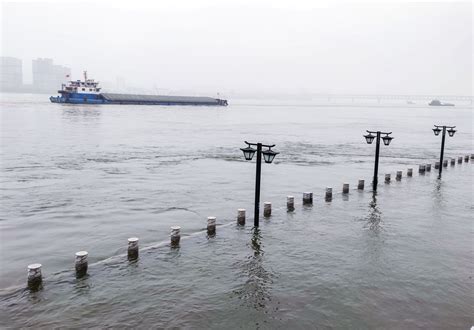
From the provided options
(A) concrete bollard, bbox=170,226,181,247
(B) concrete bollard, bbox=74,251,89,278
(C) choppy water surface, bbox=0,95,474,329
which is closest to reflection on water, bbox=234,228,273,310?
(C) choppy water surface, bbox=0,95,474,329

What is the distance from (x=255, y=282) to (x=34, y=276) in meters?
6.90

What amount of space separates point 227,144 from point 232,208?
3576 cm

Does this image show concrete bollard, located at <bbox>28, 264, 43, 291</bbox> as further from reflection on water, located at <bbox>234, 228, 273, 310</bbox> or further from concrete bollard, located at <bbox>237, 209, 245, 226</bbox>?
concrete bollard, located at <bbox>237, 209, 245, 226</bbox>

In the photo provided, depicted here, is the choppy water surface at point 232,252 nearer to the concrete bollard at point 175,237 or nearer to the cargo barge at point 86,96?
the concrete bollard at point 175,237

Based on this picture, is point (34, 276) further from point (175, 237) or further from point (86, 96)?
point (86, 96)

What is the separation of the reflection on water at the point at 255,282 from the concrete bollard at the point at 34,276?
6166 millimetres

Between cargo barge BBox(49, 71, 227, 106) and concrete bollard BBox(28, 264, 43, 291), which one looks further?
cargo barge BBox(49, 71, 227, 106)

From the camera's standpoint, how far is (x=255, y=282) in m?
14.6

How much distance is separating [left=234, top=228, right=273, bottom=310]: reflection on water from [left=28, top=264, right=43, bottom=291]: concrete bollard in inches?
243

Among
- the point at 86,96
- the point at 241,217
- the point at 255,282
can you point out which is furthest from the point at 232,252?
the point at 86,96

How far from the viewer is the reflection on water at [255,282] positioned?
43.7 feet

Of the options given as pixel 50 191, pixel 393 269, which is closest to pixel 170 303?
pixel 393 269

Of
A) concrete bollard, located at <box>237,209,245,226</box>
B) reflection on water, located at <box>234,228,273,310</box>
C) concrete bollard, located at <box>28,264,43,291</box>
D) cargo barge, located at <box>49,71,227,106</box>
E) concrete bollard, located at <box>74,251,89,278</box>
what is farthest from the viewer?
cargo barge, located at <box>49,71,227,106</box>

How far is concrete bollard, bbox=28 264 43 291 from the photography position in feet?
45.0
